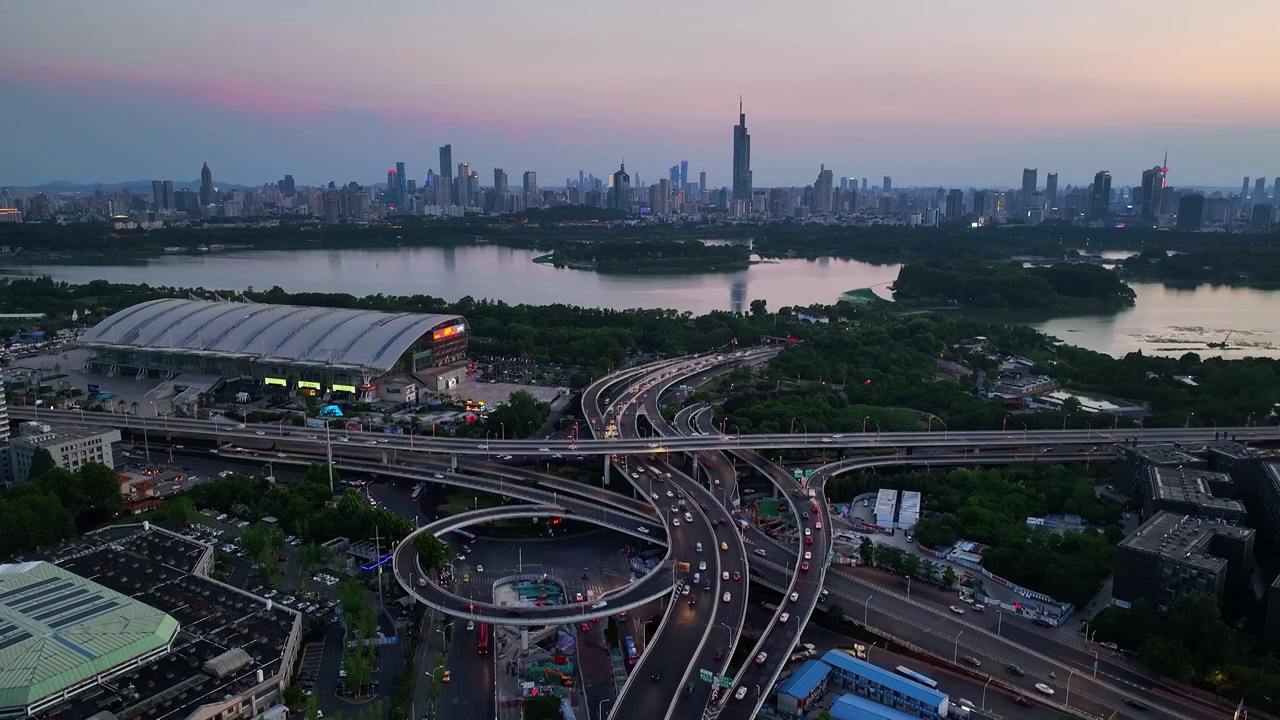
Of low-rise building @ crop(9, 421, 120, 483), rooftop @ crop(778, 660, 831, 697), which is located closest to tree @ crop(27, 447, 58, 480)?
low-rise building @ crop(9, 421, 120, 483)

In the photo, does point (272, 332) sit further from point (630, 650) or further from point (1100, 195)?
point (1100, 195)

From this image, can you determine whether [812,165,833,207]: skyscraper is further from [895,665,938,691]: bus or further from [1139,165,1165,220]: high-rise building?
[895,665,938,691]: bus

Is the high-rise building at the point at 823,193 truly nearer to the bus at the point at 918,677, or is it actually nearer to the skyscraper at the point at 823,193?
the skyscraper at the point at 823,193

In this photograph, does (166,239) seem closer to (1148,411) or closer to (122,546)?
(122,546)

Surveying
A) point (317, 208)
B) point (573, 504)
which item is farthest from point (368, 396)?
point (317, 208)

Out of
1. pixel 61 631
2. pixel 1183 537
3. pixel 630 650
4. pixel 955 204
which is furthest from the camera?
pixel 955 204

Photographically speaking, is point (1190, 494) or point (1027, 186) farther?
point (1027, 186)

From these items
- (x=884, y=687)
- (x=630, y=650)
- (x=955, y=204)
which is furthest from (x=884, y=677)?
(x=955, y=204)
